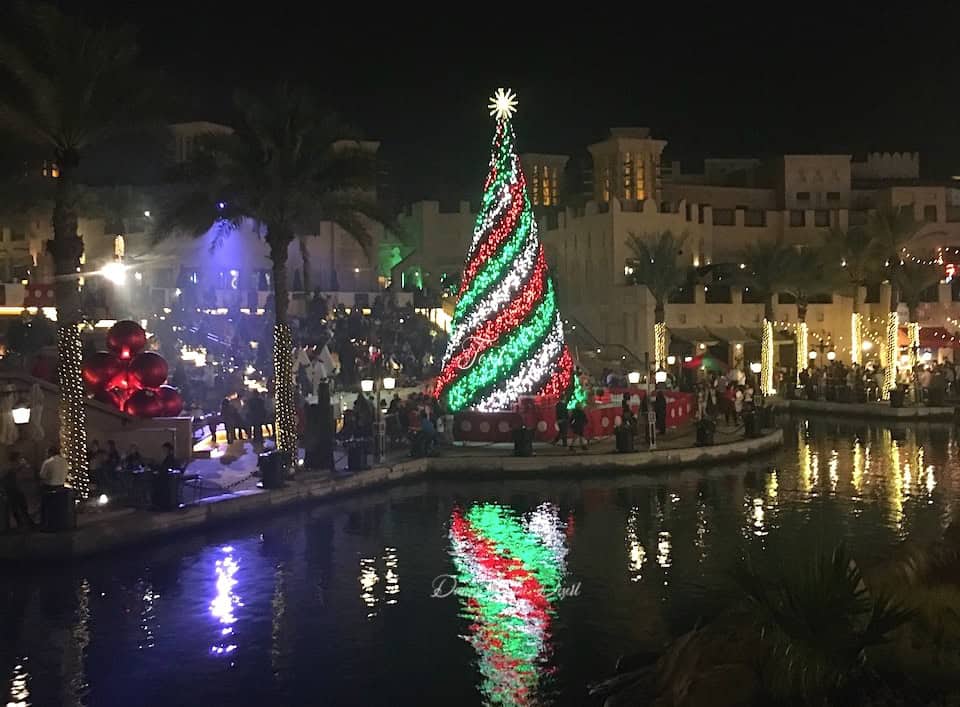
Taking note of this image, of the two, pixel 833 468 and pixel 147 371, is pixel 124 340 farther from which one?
pixel 833 468

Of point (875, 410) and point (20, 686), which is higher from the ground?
point (875, 410)

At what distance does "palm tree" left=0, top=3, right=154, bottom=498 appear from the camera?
17438 mm

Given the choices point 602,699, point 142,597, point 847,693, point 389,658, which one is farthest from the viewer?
point 142,597

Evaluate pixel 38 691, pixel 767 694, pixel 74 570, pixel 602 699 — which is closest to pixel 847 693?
pixel 767 694

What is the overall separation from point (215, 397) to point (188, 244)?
17658mm

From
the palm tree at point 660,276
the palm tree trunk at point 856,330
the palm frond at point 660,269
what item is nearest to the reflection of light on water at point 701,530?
the palm tree at point 660,276

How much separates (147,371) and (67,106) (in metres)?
6.46

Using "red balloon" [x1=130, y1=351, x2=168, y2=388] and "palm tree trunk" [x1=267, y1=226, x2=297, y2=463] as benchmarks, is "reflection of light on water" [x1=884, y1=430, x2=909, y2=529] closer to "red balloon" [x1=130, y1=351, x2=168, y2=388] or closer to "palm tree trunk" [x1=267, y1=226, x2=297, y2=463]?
"palm tree trunk" [x1=267, y1=226, x2=297, y2=463]

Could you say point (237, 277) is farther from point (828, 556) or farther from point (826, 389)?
point (828, 556)

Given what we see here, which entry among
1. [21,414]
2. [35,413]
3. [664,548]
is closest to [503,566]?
[664,548]

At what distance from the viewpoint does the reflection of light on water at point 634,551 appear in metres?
14.0

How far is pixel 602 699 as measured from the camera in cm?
938

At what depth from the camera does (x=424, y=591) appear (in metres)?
13.2

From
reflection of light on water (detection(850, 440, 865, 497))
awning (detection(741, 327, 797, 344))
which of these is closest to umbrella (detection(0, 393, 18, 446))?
reflection of light on water (detection(850, 440, 865, 497))
